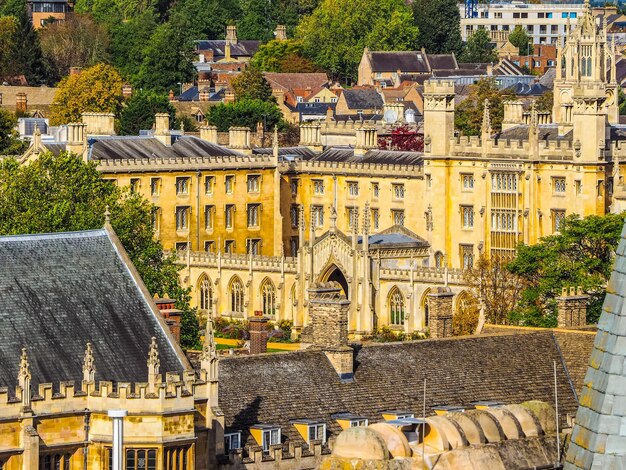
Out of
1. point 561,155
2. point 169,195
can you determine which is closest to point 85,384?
point 561,155

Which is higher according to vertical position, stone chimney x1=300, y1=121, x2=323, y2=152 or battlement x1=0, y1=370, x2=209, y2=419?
stone chimney x1=300, y1=121, x2=323, y2=152

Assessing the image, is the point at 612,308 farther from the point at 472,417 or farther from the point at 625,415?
the point at 472,417

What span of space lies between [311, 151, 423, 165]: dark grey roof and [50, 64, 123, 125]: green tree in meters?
41.0

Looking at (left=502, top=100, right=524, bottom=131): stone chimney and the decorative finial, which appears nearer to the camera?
the decorative finial

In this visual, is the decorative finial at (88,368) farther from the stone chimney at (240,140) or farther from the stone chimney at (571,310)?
the stone chimney at (240,140)

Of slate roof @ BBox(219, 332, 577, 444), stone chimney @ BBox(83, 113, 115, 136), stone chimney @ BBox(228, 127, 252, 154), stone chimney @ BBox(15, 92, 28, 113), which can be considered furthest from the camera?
stone chimney @ BBox(15, 92, 28, 113)

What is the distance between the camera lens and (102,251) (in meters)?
53.8

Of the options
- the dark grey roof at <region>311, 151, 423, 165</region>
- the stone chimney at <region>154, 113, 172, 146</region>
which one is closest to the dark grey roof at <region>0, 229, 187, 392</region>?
the dark grey roof at <region>311, 151, 423, 165</region>

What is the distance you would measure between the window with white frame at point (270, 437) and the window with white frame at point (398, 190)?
75073 mm

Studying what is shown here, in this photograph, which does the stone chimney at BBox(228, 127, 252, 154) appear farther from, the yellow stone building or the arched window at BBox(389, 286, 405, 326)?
the arched window at BBox(389, 286, 405, 326)

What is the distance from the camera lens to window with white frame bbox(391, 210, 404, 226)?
126750 millimetres

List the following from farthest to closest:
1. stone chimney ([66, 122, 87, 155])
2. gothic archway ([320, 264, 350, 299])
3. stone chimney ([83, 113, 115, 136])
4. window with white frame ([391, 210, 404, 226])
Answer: stone chimney ([83, 113, 115, 136]) → window with white frame ([391, 210, 404, 226]) → stone chimney ([66, 122, 87, 155]) → gothic archway ([320, 264, 350, 299])

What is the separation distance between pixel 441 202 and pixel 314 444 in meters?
71.7

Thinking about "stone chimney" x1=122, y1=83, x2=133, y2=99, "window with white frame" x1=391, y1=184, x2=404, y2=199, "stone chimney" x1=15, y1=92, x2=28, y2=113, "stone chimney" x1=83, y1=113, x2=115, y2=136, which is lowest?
"window with white frame" x1=391, y1=184, x2=404, y2=199
